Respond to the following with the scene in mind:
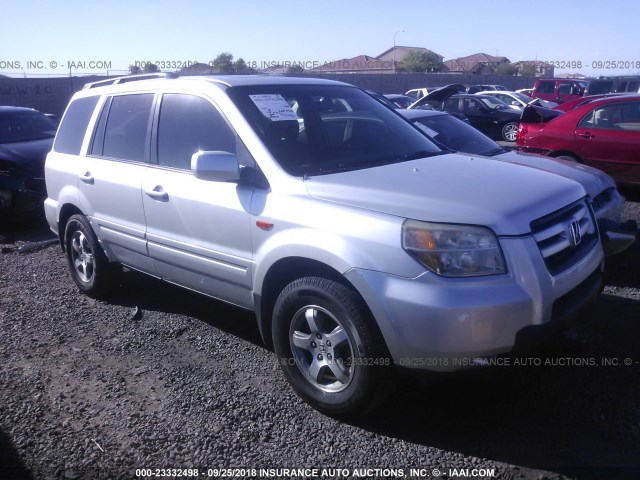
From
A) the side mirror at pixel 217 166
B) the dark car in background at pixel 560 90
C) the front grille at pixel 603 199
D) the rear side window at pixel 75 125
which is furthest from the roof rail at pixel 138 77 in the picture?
the dark car in background at pixel 560 90

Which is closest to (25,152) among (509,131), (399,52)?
(509,131)

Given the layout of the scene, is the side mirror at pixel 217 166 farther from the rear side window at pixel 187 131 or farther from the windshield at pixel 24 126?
the windshield at pixel 24 126

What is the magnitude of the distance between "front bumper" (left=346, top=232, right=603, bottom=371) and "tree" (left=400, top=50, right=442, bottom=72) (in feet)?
188

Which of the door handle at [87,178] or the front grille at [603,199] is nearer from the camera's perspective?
the door handle at [87,178]

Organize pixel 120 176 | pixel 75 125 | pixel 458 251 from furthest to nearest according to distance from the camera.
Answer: pixel 75 125, pixel 120 176, pixel 458 251

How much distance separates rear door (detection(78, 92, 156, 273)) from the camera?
4.65 m

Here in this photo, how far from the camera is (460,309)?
2875mm

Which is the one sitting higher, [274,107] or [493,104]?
[274,107]

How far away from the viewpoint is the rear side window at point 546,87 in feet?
81.4

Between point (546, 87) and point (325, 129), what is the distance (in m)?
23.2

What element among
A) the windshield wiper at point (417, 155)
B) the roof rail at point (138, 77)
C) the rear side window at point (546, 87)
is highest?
the roof rail at point (138, 77)

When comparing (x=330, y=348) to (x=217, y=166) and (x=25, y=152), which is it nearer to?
(x=217, y=166)

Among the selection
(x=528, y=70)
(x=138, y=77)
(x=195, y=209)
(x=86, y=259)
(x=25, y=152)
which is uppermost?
(x=528, y=70)

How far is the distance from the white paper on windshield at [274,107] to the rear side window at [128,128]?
3.38ft
